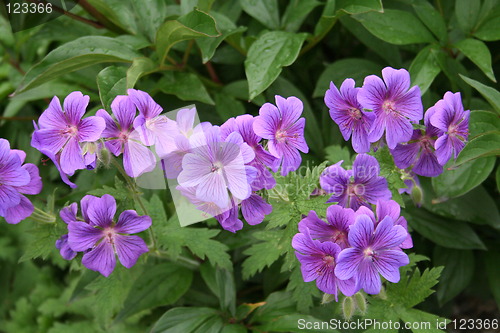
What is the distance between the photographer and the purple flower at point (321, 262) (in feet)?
3.43

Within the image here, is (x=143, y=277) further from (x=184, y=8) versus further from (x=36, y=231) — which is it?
(x=184, y=8)

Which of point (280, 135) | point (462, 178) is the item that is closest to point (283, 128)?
point (280, 135)

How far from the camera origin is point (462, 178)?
4.91 feet

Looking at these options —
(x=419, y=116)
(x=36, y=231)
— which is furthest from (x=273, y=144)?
(x=36, y=231)

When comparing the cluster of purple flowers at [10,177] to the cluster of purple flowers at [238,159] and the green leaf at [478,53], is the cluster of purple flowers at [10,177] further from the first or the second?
the green leaf at [478,53]

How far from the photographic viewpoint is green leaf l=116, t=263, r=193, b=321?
5.38 ft

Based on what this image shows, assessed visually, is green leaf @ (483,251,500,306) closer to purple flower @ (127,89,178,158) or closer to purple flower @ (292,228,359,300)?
purple flower @ (292,228,359,300)

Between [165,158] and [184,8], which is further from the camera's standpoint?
[184,8]

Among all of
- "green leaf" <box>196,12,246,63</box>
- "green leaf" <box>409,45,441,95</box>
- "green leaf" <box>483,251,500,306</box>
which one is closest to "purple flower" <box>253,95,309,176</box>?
"green leaf" <box>196,12,246,63</box>

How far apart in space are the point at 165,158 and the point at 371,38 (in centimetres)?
101

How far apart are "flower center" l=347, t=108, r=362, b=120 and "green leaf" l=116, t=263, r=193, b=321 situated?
0.83 metres

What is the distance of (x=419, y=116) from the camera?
1.12 metres

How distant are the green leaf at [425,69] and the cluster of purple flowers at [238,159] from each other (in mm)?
560

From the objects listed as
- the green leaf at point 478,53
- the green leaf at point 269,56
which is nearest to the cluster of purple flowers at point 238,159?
the green leaf at point 269,56
